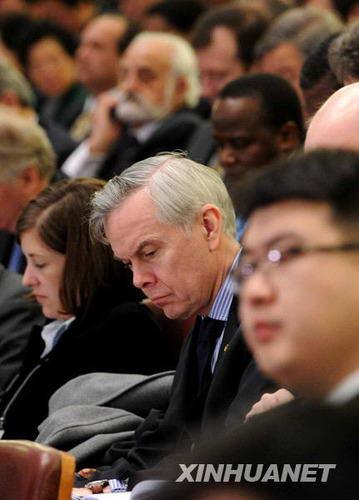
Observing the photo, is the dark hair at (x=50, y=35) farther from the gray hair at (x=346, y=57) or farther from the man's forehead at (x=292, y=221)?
the man's forehead at (x=292, y=221)

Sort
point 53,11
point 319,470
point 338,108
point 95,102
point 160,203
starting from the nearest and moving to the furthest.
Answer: point 319,470 < point 338,108 < point 160,203 < point 95,102 < point 53,11

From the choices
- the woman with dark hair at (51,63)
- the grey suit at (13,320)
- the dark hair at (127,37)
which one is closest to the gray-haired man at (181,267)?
the grey suit at (13,320)

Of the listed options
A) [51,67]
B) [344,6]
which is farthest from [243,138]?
[51,67]

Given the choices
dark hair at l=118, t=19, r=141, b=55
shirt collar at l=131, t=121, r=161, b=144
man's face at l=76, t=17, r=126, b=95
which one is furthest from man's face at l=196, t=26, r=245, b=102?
man's face at l=76, t=17, r=126, b=95

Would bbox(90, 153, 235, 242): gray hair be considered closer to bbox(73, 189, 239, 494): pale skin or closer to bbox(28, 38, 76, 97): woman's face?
bbox(73, 189, 239, 494): pale skin

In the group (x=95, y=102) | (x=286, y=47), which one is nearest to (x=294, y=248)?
(x=286, y=47)

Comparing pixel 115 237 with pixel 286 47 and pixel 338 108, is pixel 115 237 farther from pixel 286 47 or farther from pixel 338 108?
pixel 286 47

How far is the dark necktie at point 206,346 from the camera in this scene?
330 centimetres

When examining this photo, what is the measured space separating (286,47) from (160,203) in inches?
125

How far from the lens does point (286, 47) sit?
246 inches

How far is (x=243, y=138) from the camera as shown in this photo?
482 centimetres

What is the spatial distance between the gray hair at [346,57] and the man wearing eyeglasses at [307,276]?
2.27 metres

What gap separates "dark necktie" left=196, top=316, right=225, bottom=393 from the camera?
3.30 metres

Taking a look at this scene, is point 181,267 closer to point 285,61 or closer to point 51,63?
point 285,61
